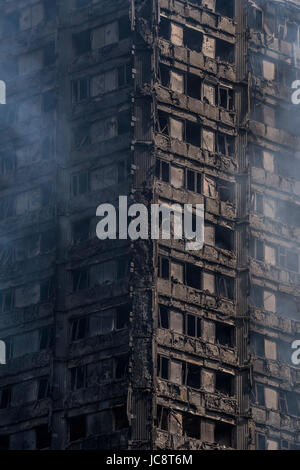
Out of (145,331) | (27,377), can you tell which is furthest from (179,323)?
(27,377)

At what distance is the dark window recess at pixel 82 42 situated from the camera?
151250mm

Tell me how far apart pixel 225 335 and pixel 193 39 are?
79.6 feet

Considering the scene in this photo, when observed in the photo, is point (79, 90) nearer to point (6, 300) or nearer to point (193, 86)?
point (193, 86)

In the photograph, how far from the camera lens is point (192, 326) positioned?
142250 millimetres

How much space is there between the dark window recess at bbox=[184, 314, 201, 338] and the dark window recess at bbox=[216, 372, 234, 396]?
343cm

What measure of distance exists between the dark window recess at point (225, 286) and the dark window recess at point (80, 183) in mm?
12191

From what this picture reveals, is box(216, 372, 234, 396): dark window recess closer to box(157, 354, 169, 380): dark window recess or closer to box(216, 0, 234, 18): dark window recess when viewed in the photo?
box(157, 354, 169, 380): dark window recess

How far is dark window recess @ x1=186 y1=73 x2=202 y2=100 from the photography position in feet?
491

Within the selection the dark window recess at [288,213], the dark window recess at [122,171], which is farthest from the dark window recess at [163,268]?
the dark window recess at [288,213]

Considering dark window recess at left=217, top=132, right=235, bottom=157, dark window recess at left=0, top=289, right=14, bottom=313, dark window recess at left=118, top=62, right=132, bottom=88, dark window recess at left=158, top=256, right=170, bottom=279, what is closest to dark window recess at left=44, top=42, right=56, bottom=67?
dark window recess at left=118, top=62, right=132, bottom=88

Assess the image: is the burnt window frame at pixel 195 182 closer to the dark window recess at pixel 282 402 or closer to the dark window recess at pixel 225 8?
the dark window recess at pixel 225 8

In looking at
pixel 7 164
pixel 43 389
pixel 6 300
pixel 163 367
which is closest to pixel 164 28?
pixel 7 164
